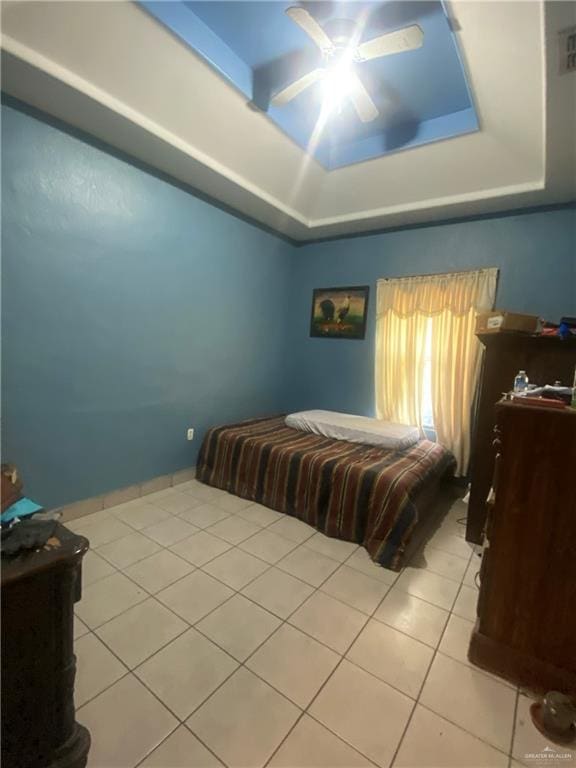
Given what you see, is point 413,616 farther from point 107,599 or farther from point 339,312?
point 339,312

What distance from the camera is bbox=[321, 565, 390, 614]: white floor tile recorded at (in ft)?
5.80

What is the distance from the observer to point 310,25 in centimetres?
153

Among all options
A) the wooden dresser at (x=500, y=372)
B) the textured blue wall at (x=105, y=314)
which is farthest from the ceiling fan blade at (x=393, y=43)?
the textured blue wall at (x=105, y=314)

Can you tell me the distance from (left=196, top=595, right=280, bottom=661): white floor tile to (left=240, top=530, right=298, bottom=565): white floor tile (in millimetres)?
389

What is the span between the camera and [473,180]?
8.93 feet

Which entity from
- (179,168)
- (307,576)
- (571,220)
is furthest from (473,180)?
(307,576)

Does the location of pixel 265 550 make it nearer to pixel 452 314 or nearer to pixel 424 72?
pixel 452 314

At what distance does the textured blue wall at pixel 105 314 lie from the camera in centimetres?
206

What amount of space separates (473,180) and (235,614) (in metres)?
3.36

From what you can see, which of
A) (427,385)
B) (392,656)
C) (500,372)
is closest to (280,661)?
(392,656)

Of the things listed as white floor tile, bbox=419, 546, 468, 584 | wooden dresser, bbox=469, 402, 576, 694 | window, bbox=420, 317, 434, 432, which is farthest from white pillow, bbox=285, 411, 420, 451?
wooden dresser, bbox=469, 402, 576, 694

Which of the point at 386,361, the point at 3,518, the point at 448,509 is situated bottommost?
the point at 448,509

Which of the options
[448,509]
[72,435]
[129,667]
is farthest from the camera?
[448,509]

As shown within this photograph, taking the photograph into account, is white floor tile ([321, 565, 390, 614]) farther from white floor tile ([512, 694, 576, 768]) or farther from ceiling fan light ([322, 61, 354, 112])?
ceiling fan light ([322, 61, 354, 112])
